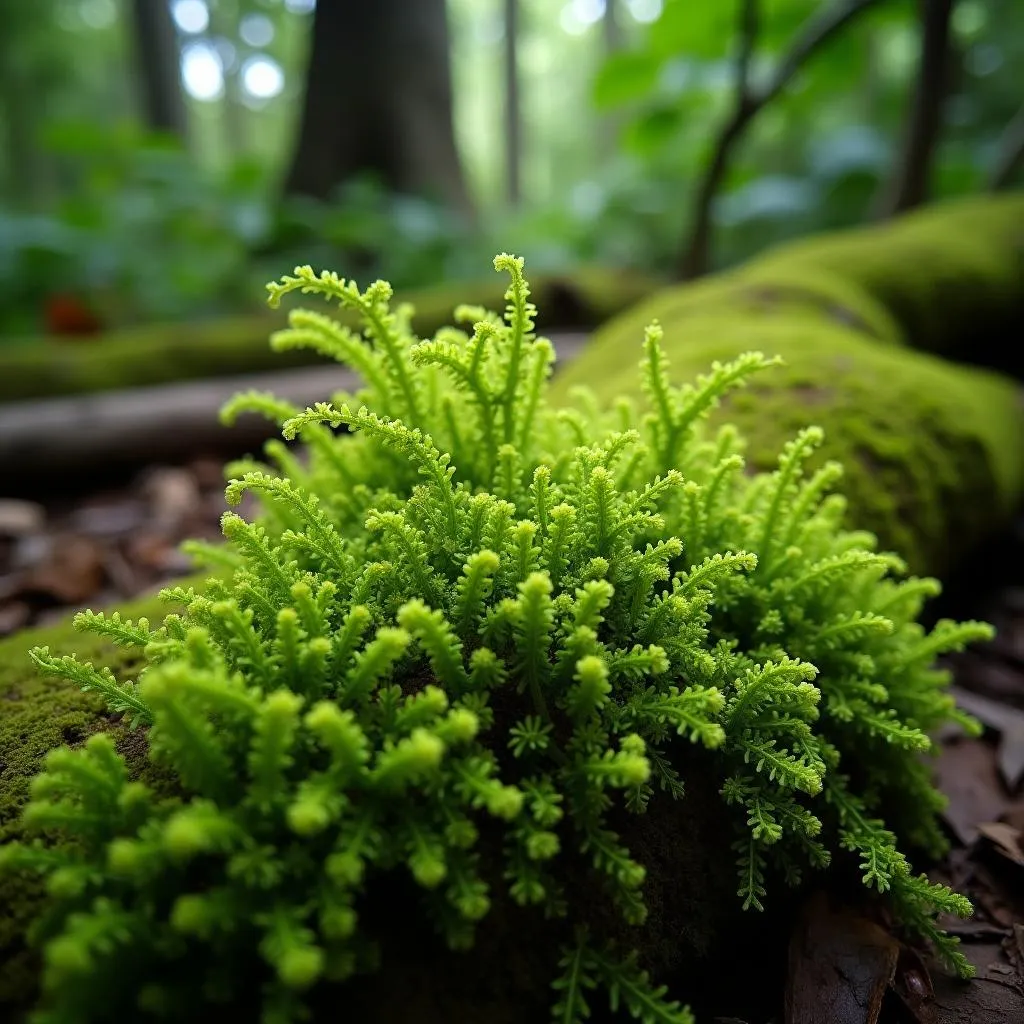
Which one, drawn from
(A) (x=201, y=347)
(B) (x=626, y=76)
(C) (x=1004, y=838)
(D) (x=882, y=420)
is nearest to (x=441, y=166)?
(B) (x=626, y=76)

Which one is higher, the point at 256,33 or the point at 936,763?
the point at 256,33

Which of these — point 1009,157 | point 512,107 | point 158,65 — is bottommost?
point 1009,157

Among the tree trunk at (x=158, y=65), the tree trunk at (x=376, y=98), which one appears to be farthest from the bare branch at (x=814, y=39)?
the tree trunk at (x=158, y=65)

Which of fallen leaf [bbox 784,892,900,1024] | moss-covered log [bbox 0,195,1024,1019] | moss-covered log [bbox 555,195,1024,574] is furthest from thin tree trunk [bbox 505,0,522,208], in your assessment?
fallen leaf [bbox 784,892,900,1024]

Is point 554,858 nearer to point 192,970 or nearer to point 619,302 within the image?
point 192,970

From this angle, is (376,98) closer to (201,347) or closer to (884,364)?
(201,347)

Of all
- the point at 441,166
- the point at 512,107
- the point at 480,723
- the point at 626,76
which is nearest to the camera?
the point at 480,723

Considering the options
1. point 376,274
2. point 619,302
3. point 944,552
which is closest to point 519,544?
point 944,552
